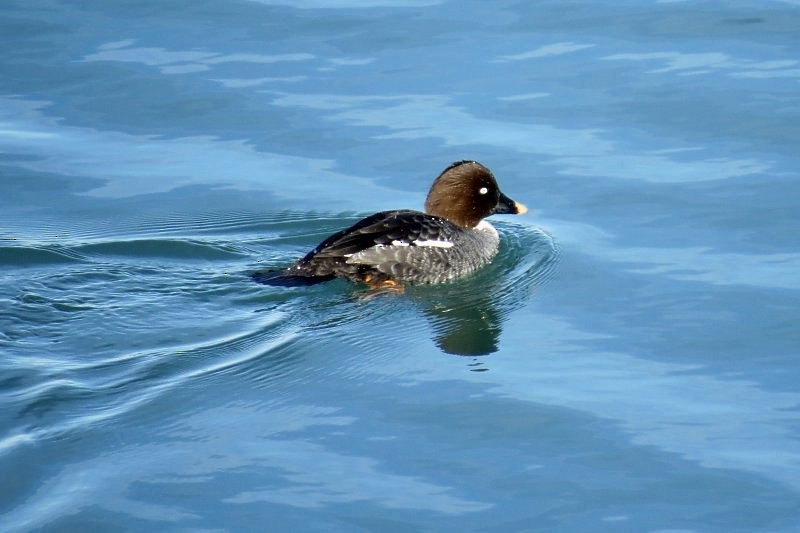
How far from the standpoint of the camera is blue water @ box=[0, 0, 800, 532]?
25.1 feet

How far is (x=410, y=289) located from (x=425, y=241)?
44 cm

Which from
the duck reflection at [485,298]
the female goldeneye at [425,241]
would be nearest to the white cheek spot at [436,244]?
the female goldeneye at [425,241]

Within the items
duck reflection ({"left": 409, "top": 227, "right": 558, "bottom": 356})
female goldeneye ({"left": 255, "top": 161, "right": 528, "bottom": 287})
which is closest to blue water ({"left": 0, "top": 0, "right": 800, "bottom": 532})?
duck reflection ({"left": 409, "top": 227, "right": 558, "bottom": 356})

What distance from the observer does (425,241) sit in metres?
11.3

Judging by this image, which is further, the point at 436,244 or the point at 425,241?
the point at 436,244

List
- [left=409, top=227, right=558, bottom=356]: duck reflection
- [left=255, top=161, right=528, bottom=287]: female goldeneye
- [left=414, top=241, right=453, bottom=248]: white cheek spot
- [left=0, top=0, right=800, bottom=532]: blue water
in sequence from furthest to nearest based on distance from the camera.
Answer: [left=414, top=241, right=453, bottom=248]: white cheek spot
[left=255, top=161, right=528, bottom=287]: female goldeneye
[left=409, top=227, right=558, bottom=356]: duck reflection
[left=0, top=0, right=800, bottom=532]: blue water

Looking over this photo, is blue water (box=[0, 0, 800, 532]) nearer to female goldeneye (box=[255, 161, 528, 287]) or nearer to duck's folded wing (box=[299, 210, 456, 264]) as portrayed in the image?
female goldeneye (box=[255, 161, 528, 287])

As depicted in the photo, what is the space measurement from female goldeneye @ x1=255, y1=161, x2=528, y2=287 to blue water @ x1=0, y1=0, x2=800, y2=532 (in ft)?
0.70

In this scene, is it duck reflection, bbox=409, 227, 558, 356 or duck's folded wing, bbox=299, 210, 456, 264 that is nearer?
duck reflection, bbox=409, 227, 558, 356

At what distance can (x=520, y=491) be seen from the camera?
7582 millimetres

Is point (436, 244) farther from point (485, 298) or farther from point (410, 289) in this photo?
point (485, 298)

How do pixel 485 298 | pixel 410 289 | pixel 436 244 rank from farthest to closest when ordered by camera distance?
pixel 436 244 < pixel 410 289 < pixel 485 298

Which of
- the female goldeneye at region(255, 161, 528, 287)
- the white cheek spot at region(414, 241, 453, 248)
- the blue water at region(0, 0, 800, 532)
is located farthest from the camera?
the white cheek spot at region(414, 241, 453, 248)

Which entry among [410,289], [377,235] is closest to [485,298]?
[410,289]
